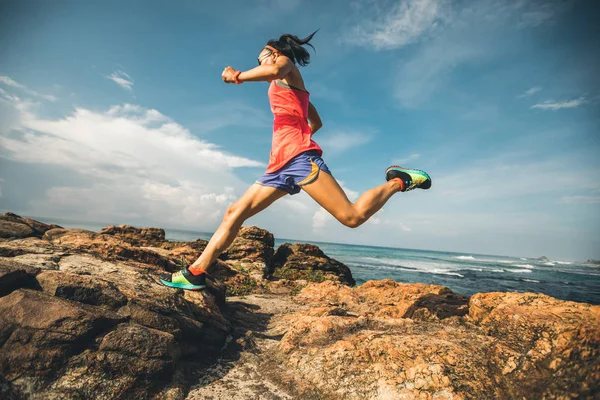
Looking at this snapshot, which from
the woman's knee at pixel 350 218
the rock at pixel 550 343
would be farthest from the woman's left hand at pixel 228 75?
the rock at pixel 550 343

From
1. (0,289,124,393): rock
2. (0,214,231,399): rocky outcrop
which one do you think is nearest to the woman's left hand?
(0,214,231,399): rocky outcrop

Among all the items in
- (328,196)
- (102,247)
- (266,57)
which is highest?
(266,57)

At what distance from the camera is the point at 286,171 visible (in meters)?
3.20

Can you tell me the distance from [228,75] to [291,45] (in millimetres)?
835

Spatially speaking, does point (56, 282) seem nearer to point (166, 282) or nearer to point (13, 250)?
point (166, 282)

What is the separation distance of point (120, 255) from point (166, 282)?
66.2 inches

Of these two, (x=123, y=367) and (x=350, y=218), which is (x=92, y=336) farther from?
(x=350, y=218)

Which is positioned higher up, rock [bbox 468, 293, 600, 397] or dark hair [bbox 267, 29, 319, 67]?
dark hair [bbox 267, 29, 319, 67]

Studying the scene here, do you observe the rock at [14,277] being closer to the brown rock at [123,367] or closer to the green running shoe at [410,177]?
the brown rock at [123,367]

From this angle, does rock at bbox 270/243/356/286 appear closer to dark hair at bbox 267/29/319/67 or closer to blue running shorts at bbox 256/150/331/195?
blue running shorts at bbox 256/150/331/195

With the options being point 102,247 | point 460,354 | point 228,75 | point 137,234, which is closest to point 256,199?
point 228,75

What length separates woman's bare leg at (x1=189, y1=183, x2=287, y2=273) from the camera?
328 cm

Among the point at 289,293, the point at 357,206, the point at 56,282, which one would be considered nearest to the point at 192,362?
the point at 56,282

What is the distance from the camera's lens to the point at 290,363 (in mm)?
2967
